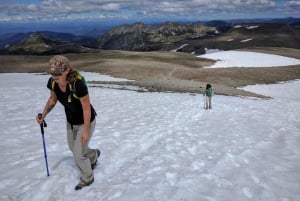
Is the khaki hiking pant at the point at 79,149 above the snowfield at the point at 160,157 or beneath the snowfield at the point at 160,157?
above

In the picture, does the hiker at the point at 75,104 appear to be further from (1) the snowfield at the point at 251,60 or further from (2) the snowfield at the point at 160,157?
(1) the snowfield at the point at 251,60

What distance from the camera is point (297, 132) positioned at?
1677 centimetres

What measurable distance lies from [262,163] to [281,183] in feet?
5.94

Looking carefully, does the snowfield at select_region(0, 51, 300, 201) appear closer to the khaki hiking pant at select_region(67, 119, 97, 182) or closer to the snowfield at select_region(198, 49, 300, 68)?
the khaki hiking pant at select_region(67, 119, 97, 182)

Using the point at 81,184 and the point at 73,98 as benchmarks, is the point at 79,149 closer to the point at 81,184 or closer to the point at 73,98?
the point at 81,184

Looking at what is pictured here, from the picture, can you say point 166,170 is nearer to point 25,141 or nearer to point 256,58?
point 25,141

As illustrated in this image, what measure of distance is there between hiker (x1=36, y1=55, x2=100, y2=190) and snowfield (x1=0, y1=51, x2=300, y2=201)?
859mm

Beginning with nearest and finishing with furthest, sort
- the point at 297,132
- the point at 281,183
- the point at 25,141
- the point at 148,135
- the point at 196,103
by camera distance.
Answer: the point at 281,183 < the point at 25,141 < the point at 148,135 < the point at 297,132 < the point at 196,103

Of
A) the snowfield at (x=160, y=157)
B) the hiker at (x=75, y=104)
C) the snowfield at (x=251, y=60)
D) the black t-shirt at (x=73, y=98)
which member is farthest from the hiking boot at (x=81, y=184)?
the snowfield at (x=251, y=60)

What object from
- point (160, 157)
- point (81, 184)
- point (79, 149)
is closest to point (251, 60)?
point (160, 157)

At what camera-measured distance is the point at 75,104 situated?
8117mm

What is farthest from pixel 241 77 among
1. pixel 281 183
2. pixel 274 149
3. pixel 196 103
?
pixel 281 183

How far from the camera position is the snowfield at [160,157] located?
885cm

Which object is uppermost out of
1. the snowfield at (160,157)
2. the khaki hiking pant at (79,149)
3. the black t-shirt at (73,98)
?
the black t-shirt at (73,98)
